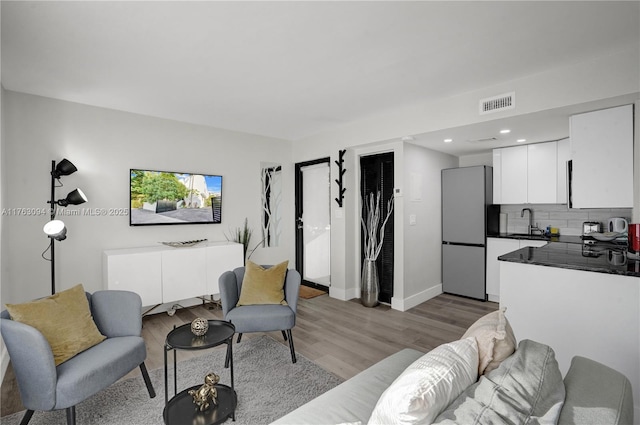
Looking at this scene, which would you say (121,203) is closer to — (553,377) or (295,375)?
(295,375)

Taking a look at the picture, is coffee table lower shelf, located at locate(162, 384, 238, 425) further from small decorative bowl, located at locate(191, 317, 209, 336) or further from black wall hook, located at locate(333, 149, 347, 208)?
black wall hook, located at locate(333, 149, 347, 208)

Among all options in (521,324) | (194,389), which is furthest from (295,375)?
(521,324)

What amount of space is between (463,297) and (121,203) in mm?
4688

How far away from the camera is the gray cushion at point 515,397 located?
96 centimetres

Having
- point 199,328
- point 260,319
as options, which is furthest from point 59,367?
point 260,319

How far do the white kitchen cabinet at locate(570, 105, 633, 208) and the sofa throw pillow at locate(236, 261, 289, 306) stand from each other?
2730 millimetres

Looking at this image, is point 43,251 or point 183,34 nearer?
point 183,34

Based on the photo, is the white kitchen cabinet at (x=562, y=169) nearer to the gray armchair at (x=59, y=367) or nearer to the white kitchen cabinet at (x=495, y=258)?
the white kitchen cabinet at (x=495, y=258)

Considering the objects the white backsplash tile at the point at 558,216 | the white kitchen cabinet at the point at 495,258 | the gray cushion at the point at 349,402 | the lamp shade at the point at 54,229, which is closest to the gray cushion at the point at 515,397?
the gray cushion at the point at 349,402

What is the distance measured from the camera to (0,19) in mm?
1964

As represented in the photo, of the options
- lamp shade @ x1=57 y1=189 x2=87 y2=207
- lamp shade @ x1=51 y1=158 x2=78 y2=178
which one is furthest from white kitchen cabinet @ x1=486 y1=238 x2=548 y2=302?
lamp shade @ x1=51 y1=158 x2=78 y2=178

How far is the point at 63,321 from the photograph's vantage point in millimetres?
2008

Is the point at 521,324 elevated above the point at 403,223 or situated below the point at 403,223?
below

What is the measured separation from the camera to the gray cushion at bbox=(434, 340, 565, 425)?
0.96m
